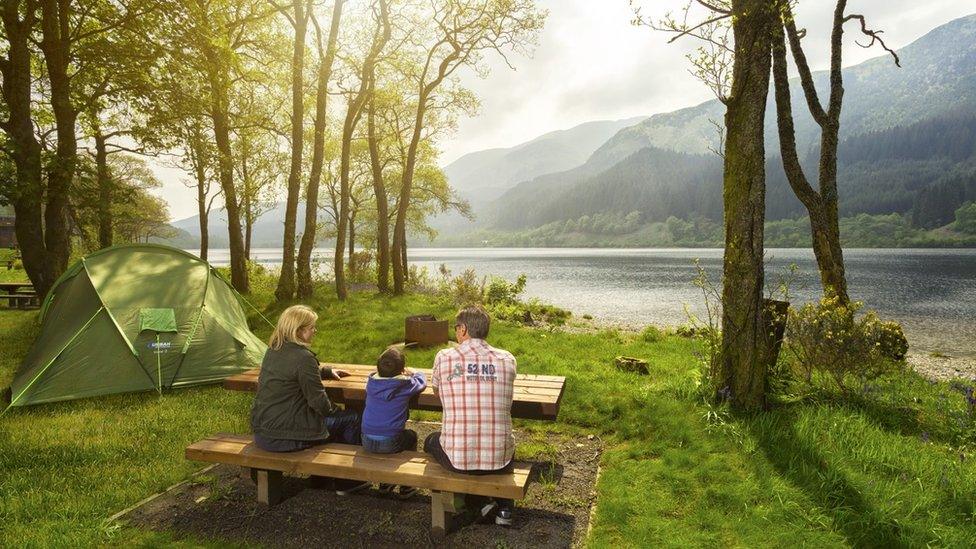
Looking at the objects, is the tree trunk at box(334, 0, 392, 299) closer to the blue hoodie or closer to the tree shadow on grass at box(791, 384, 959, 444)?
the blue hoodie

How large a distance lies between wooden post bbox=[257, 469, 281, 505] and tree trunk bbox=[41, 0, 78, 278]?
10.8 m

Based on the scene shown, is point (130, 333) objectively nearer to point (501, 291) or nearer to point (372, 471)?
point (372, 471)

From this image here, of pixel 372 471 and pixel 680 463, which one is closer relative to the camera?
pixel 372 471

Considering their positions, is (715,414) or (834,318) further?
(834,318)

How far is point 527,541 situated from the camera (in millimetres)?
4238

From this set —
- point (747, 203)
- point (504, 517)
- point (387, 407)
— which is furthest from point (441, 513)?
point (747, 203)

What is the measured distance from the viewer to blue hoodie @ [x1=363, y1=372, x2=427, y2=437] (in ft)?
14.9

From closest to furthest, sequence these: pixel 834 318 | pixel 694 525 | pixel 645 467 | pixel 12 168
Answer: pixel 694 525 < pixel 645 467 < pixel 834 318 < pixel 12 168

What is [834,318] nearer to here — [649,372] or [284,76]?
[649,372]

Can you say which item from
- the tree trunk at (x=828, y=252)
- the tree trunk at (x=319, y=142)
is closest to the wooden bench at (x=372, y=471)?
the tree trunk at (x=828, y=252)

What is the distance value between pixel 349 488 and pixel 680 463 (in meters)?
3.60

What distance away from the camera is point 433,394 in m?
5.31

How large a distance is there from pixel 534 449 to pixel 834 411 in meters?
3.90

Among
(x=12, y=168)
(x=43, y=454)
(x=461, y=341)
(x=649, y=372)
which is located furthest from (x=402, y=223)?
(x=461, y=341)
